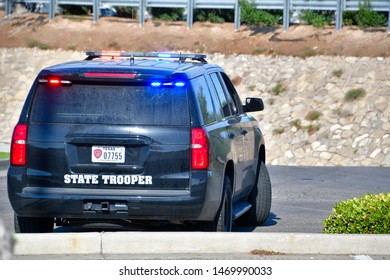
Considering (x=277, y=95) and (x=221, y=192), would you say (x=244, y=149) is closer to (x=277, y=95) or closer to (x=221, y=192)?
(x=221, y=192)

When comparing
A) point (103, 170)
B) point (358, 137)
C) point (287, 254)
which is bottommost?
point (358, 137)

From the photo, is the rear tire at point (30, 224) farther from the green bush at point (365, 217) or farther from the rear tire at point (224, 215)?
the green bush at point (365, 217)

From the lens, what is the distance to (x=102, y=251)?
953 cm

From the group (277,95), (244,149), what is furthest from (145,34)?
(244,149)

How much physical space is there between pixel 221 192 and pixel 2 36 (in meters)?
28.3

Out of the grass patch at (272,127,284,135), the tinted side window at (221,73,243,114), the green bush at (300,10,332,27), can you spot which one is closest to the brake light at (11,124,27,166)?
the tinted side window at (221,73,243,114)

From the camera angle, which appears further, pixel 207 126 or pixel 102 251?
pixel 207 126

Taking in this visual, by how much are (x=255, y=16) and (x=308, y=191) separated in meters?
18.4

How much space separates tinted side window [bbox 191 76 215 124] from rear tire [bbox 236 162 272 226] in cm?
233

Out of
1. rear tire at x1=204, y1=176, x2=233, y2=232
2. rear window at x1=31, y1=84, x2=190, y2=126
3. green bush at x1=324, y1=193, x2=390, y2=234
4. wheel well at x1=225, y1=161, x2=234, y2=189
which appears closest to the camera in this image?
rear window at x1=31, y1=84, x2=190, y2=126

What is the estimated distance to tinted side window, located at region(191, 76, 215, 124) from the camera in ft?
33.6

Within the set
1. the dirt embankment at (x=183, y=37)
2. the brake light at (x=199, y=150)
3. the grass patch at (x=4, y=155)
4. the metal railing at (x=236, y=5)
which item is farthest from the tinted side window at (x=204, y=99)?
the metal railing at (x=236, y=5)

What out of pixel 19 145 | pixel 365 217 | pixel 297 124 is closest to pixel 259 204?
pixel 365 217

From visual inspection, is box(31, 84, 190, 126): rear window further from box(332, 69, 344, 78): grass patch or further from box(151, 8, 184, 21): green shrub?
box(151, 8, 184, 21): green shrub
